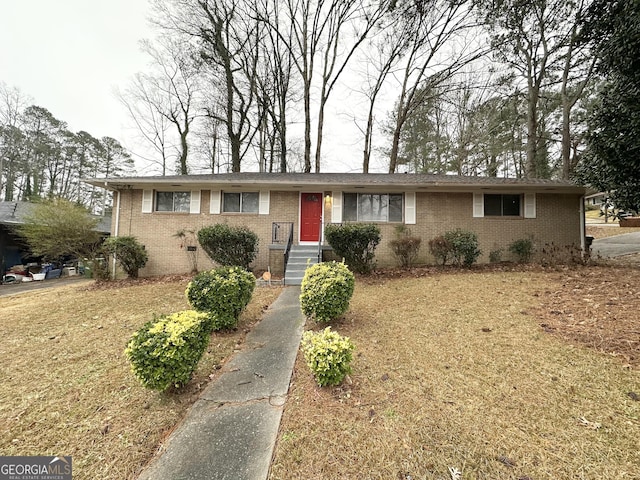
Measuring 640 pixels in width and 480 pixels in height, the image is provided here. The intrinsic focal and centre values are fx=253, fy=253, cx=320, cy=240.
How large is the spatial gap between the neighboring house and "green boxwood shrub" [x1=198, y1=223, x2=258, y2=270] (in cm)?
1048

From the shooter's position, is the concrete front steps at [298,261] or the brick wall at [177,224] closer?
the concrete front steps at [298,261]

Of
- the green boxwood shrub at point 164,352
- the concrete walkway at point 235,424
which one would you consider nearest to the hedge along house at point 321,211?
the concrete walkway at point 235,424

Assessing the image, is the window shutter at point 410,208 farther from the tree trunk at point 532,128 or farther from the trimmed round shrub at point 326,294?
the tree trunk at point 532,128

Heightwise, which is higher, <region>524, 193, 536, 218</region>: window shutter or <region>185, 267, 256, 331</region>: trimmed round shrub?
<region>524, 193, 536, 218</region>: window shutter

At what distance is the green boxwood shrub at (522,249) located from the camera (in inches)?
328

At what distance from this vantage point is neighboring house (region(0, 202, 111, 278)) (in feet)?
38.4

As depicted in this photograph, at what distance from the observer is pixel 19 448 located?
6.08 ft

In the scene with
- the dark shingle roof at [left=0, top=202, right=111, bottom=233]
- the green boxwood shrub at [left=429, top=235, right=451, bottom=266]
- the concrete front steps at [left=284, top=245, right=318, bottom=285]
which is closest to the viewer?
the concrete front steps at [left=284, top=245, right=318, bottom=285]

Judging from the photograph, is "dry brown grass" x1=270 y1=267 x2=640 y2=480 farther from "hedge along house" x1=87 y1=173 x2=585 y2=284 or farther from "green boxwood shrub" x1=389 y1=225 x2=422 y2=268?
"hedge along house" x1=87 y1=173 x2=585 y2=284

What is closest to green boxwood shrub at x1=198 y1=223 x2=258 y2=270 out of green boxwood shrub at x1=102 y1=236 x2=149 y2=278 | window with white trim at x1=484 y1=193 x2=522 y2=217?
green boxwood shrub at x1=102 y1=236 x2=149 y2=278

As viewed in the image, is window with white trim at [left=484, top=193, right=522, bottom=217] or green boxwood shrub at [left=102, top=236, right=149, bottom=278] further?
window with white trim at [left=484, top=193, right=522, bottom=217]

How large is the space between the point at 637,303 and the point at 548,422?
3868mm

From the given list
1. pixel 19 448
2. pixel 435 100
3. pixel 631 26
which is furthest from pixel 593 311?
pixel 435 100

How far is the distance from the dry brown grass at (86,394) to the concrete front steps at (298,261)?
2267mm
